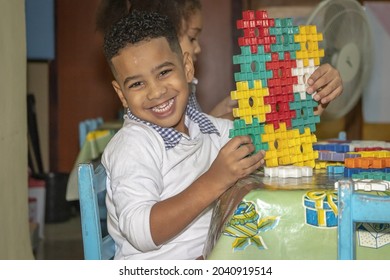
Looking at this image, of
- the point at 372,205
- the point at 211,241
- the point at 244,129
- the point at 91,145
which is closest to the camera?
the point at 372,205

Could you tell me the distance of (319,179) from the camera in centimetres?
132

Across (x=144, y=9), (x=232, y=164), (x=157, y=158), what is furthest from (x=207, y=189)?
(x=144, y=9)

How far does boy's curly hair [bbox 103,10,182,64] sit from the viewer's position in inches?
57.9

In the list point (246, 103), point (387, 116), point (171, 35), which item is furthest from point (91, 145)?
point (387, 116)

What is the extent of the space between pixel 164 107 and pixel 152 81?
65 mm

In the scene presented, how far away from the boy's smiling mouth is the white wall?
2.83ft

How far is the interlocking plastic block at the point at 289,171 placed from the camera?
1.34 metres

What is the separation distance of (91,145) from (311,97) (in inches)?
62.3

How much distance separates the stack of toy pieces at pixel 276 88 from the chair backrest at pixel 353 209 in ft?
1.32

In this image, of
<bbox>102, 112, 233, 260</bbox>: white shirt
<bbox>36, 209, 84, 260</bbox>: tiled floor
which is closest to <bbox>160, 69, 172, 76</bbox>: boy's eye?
<bbox>102, 112, 233, 260</bbox>: white shirt

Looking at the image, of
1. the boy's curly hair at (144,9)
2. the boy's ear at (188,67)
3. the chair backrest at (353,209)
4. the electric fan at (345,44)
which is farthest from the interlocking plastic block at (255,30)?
the electric fan at (345,44)

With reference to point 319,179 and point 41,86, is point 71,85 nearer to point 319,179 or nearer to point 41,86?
point 41,86

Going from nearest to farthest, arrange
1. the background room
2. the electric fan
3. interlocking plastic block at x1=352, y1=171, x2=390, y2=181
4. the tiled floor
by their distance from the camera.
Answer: interlocking plastic block at x1=352, y1=171, x2=390, y2=181 → the electric fan → the background room → the tiled floor

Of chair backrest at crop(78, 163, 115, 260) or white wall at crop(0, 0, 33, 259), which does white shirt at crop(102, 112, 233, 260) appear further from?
white wall at crop(0, 0, 33, 259)
